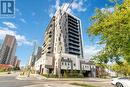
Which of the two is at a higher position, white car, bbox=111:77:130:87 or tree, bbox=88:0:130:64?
tree, bbox=88:0:130:64

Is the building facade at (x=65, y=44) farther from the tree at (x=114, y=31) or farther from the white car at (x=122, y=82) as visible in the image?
the white car at (x=122, y=82)

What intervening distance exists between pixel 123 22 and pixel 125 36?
1.59 m

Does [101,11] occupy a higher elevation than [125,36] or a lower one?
higher

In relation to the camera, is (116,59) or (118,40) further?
(116,59)

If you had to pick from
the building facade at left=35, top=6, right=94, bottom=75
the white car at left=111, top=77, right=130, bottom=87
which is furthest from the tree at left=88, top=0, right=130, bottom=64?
the building facade at left=35, top=6, right=94, bottom=75

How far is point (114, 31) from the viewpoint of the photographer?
14.1 metres

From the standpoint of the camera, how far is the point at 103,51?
17125mm

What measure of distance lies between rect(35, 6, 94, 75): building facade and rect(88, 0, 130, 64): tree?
4806cm

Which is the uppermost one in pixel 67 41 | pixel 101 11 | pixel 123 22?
pixel 67 41

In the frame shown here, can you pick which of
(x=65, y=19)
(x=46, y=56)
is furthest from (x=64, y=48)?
(x=46, y=56)

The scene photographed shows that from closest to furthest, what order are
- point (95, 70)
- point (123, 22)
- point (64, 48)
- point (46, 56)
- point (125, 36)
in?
point (125, 36), point (123, 22), point (46, 56), point (95, 70), point (64, 48)

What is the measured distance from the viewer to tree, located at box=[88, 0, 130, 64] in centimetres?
1334

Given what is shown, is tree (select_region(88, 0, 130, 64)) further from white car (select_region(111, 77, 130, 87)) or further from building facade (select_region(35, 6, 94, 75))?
building facade (select_region(35, 6, 94, 75))

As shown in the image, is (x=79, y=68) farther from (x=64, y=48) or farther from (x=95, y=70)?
(x=64, y=48)
